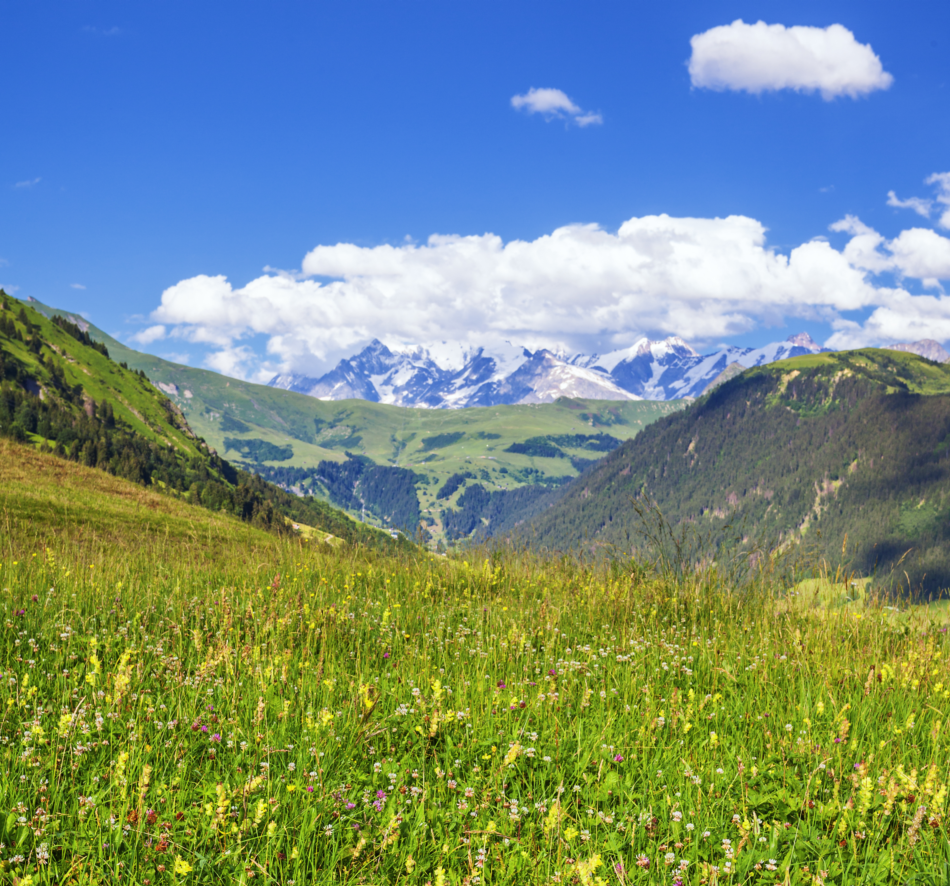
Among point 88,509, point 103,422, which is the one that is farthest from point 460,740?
point 103,422

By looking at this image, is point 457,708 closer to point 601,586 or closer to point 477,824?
point 477,824

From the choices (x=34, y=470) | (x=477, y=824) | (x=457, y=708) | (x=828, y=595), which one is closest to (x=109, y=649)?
(x=457, y=708)

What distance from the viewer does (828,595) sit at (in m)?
9.20

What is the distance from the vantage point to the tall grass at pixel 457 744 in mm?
3836

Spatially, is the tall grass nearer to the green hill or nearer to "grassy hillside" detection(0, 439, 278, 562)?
"grassy hillside" detection(0, 439, 278, 562)

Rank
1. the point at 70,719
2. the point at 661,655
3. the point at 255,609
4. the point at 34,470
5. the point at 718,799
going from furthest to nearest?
the point at 34,470 → the point at 255,609 → the point at 661,655 → the point at 718,799 → the point at 70,719

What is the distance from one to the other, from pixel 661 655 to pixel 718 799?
262 cm

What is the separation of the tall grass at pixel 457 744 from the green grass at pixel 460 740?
29 millimetres

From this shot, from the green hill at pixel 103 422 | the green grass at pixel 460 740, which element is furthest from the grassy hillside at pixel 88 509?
the green hill at pixel 103 422

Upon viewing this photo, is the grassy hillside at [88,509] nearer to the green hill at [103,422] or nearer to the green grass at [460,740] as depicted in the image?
the green grass at [460,740]

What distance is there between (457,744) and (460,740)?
0.08m

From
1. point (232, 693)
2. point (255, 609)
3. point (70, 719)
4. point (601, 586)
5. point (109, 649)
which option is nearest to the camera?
point (70, 719)

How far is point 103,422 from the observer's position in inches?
5212

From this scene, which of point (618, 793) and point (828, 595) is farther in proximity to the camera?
point (828, 595)
